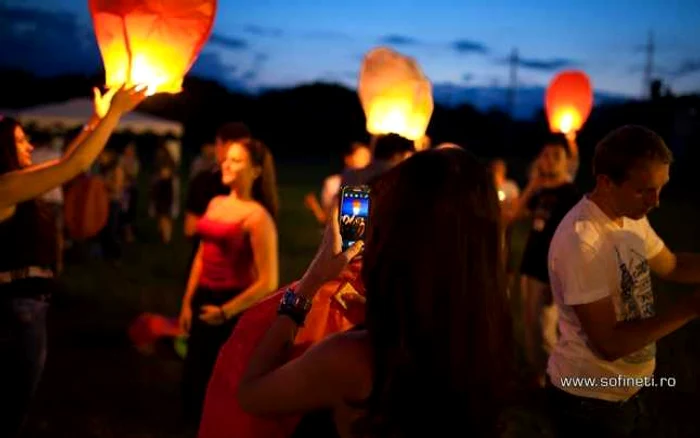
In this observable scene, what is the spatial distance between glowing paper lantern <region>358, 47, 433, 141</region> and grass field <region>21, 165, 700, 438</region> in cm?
225

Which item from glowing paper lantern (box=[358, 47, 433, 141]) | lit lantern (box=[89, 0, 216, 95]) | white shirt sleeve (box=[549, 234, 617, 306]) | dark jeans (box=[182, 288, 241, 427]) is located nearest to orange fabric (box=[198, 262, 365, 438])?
white shirt sleeve (box=[549, 234, 617, 306])

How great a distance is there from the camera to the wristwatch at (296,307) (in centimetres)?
179

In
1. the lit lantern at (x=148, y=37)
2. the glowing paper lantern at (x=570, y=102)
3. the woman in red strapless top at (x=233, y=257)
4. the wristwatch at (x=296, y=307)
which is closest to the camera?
the wristwatch at (x=296, y=307)

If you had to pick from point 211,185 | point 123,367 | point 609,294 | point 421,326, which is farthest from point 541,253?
point 421,326

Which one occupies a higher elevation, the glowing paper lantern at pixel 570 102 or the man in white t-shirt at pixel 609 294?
the glowing paper lantern at pixel 570 102

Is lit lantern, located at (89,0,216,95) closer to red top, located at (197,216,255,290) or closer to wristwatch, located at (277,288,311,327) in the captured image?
red top, located at (197,216,255,290)

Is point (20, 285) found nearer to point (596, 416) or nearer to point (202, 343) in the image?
point (202, 343)

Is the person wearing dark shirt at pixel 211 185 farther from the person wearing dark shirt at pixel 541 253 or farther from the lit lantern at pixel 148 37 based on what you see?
the person wearing dark shirt at pixel 541 253

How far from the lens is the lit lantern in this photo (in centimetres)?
282

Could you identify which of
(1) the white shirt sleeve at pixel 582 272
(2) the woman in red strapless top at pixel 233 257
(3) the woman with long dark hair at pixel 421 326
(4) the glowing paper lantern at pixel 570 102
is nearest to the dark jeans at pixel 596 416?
(1) the white shirt sleeve at pixel 582 272

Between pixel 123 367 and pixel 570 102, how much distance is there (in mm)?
5242

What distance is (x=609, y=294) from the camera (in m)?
2.59

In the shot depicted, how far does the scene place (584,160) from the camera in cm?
3809

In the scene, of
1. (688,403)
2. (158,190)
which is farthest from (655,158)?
(158,190)
